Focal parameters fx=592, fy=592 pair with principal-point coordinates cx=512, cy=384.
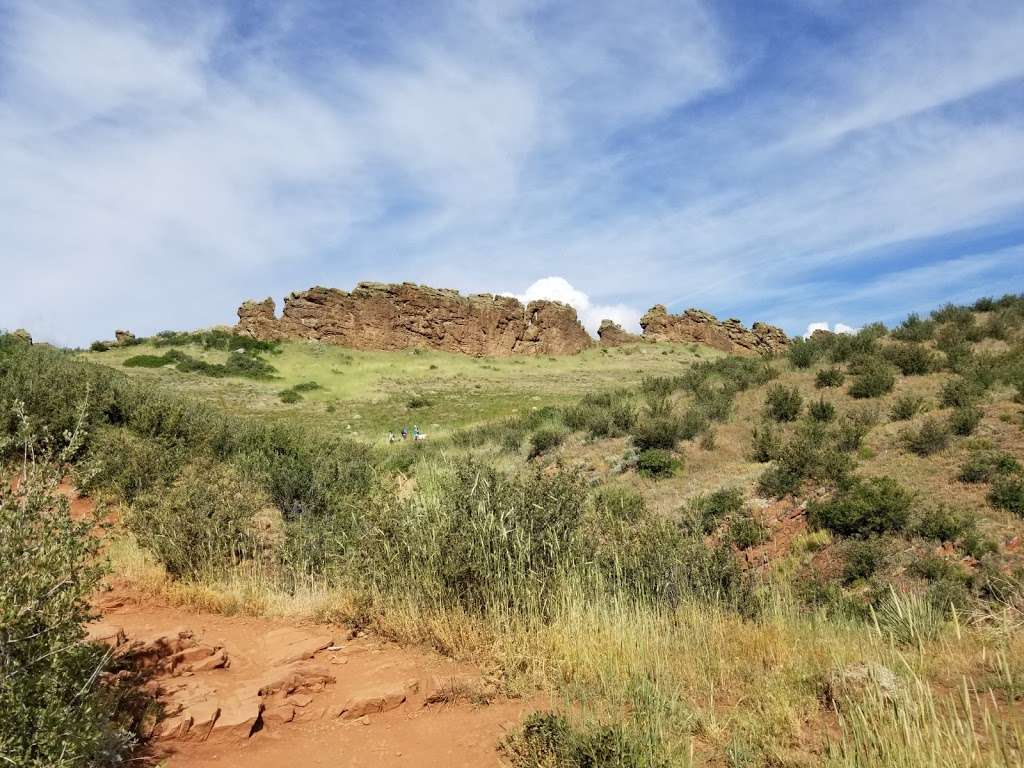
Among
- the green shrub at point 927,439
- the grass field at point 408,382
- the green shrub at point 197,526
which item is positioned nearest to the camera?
the green shrub at point 197,526

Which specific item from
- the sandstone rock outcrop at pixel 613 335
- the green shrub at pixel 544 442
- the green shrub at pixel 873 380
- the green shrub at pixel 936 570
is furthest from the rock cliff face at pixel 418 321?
the green shrub at pixel 936 570

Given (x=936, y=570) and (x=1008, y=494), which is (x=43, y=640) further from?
(x=1008, y=494)

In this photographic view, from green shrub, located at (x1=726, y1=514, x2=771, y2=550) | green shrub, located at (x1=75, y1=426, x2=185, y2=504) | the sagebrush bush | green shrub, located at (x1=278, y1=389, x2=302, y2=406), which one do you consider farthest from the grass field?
green shrub, located at (x1=726, y1=514, x2=771, y2=550)

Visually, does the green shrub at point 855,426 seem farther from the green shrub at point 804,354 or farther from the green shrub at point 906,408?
the green shrub at point 804,354

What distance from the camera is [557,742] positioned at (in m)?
3.10

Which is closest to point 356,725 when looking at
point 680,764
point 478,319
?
point 680,764

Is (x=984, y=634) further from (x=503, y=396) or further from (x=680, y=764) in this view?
(x=503, y=396)

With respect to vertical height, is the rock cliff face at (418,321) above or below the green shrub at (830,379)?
above

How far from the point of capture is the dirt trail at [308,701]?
3.44 m

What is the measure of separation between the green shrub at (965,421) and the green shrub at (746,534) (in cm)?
409

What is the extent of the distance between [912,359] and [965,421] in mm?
3731

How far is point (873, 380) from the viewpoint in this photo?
1223cm

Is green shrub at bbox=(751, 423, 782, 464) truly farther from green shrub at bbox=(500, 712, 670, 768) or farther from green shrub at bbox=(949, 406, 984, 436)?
green shrub at bbox=(500, 712, 670, 768)

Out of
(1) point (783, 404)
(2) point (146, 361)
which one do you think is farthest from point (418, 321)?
(1) point (783, 404)
